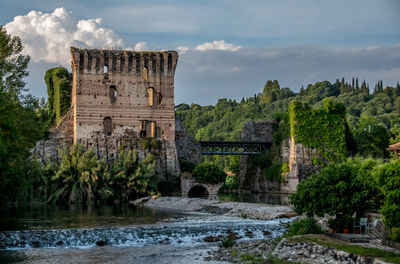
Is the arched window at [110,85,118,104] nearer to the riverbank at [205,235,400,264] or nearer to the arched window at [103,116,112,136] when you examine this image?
the arched window at [103,116,112,136]

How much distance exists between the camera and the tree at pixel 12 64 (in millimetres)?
28828

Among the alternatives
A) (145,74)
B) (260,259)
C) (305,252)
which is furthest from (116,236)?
(145,74)

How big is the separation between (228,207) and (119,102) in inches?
742

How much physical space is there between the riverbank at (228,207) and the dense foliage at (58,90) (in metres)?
17.2

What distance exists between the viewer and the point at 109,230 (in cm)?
2039

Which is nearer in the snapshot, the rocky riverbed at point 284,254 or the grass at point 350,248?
the grass at point 350,248

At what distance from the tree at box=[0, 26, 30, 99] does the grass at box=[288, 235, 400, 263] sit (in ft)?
58.6

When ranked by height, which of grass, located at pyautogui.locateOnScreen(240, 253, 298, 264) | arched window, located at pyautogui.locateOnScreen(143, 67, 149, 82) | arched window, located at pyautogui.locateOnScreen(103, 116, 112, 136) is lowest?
grass, located at pyautogui.locateOnScreen(240, 253, 298, 264)

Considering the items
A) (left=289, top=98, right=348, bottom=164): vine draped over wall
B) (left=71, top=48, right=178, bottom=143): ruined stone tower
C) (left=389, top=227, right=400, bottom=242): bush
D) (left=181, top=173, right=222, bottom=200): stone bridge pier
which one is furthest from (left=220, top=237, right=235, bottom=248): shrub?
(left=289, top=98, right=348, bottom=164): vine draped over wall

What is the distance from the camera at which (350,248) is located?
46.6 feet

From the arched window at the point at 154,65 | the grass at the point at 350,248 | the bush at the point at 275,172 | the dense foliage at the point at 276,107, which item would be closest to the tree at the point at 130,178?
the arched window at the point at 154,65

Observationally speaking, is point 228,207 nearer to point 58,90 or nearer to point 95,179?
point 95,179

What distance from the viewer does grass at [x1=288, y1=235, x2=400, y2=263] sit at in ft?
43.4

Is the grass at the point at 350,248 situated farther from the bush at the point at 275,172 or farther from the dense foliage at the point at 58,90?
the dense foliage at the point at 58,90
